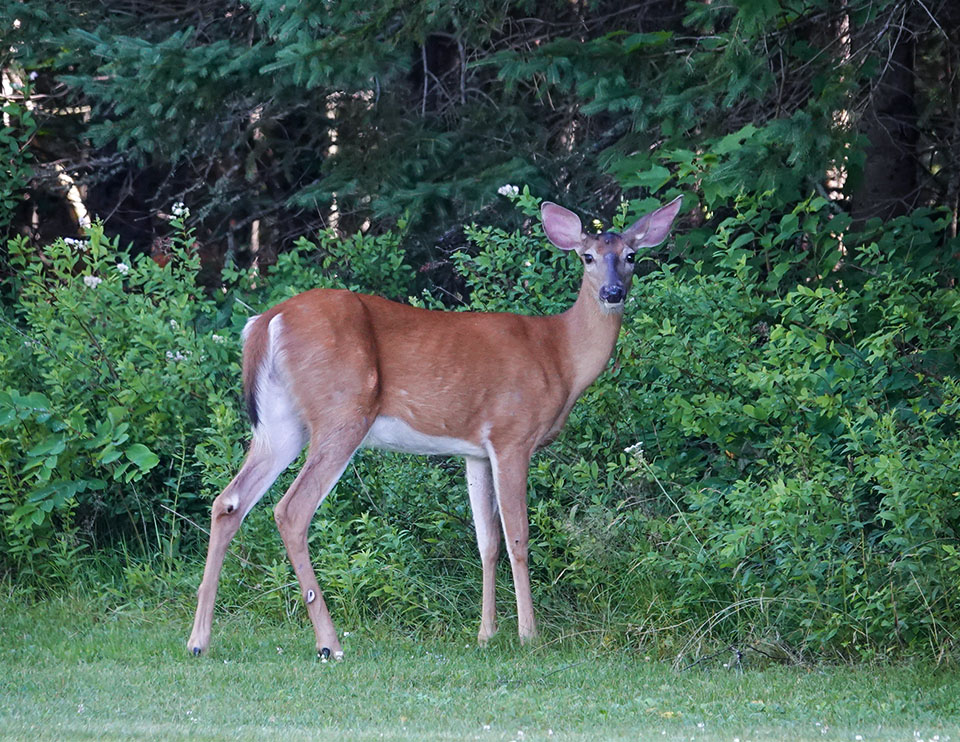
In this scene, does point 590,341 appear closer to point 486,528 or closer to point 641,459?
point 641,459

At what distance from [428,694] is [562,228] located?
284cm

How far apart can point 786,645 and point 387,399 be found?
2.12m

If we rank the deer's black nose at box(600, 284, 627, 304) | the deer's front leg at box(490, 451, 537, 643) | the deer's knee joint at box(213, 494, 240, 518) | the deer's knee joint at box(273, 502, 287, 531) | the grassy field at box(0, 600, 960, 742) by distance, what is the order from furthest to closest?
the deer's black nose at box(600, 284, 627, 304) < the deer's front leg at box(490, 451, 537, 643) < the deer's knee joint at box(213, 494, 240, 518) < the deer's knee joint at box(273, 502, 287, 531) < the grassy field at box(0, 600, 960, 742)

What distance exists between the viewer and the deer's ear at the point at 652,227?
6992 millimetres

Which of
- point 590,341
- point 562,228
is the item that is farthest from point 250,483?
point 562,228

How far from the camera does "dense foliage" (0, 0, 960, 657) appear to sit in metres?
6.21

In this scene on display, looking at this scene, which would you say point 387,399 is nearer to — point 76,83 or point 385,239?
point 385,239

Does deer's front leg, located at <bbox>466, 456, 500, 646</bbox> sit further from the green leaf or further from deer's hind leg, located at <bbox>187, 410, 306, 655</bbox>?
the green leaf

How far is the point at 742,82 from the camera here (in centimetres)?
660

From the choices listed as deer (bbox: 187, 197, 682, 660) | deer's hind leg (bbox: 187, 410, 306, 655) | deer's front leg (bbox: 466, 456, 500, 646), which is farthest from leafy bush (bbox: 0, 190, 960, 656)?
deer's hind leg (bbox: 187, 410, 306, 655)

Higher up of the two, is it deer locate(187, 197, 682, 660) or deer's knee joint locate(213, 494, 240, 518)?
deer locate(187, 197, 682, 660)

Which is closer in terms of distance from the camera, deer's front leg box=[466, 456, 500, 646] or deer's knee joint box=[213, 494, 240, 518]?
deer's knee joint box=[213, 494, 240, 518]

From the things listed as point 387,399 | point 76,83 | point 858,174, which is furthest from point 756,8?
point 76,83

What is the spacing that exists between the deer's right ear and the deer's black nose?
1.68ft
